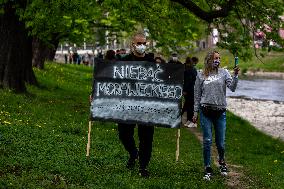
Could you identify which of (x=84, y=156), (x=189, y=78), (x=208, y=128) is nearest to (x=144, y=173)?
(x=208, y=128)

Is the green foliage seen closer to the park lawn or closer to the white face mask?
the park lawn

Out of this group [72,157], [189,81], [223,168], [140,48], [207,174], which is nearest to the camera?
[140,48]

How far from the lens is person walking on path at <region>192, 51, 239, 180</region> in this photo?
9539 millimetres

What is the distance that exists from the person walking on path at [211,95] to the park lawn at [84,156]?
790mm

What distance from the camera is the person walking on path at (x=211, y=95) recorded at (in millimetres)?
9539

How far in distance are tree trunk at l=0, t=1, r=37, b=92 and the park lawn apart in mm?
1597

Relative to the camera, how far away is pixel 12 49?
19.7m

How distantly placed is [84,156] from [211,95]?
246 cm

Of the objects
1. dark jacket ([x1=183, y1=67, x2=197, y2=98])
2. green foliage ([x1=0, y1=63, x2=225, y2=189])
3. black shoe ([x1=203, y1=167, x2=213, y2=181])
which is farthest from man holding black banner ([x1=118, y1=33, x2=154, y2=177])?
dark jacket ([x1=183, y1=67, x2=197, y2=98])

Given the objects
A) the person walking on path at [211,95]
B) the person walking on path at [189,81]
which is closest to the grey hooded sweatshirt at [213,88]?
the person walking on path at [211,95]

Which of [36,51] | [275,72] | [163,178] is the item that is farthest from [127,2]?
[275,72]

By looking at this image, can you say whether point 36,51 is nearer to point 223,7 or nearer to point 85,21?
point 85,21

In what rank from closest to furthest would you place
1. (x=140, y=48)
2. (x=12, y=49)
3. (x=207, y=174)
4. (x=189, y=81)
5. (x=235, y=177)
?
(x=140, y=48), (x=207, y=174), (x=235, y=177), (x=189, y=81), (x=12, y=49)

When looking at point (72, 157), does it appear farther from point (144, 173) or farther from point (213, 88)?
point (213, 88)
